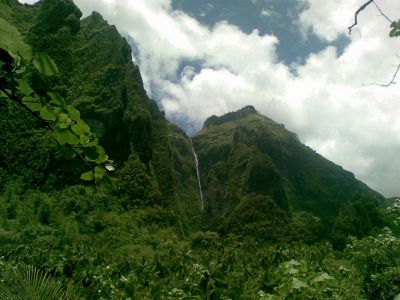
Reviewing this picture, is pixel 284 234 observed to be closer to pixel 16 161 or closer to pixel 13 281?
pixel 16 161

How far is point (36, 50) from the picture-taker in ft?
4.00

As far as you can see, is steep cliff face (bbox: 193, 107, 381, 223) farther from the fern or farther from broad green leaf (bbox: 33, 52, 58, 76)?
broad green leaf (bbox: 33, 52, 58, 76)

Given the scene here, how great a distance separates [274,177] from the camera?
160750 millimetres

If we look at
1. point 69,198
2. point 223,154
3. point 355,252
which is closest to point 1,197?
point 69,198

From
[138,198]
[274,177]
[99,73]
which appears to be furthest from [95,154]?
[274,177]

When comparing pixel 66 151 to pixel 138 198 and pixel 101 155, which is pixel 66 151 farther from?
pixel 138 198

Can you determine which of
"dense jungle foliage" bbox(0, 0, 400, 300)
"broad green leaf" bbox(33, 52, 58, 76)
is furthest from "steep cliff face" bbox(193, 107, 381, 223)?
"broad green leaf" bbox(33, 52, 58, 76)

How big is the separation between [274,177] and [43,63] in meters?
162

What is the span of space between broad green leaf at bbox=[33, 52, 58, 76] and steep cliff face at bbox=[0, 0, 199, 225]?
362 feet

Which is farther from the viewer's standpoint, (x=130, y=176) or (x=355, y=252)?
(x=130, y=176)

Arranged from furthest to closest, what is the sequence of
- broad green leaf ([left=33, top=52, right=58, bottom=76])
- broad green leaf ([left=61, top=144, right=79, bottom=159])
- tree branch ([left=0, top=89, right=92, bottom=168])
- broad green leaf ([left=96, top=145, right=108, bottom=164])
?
broad green leaf ([left=96, top=145, right=108, bottom=164])
broad green leaf ([left=61, top=144, right=79, bottom=159])
tree branch ([left=0, top=89, right=92, bottom=168])
broad green leaf ([left=33, top=52, right=58, bottom=76])

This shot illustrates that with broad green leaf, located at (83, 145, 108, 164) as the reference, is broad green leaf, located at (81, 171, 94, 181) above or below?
below

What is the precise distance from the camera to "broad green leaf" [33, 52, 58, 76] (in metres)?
1.18

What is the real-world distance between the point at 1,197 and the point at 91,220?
55.2ft
